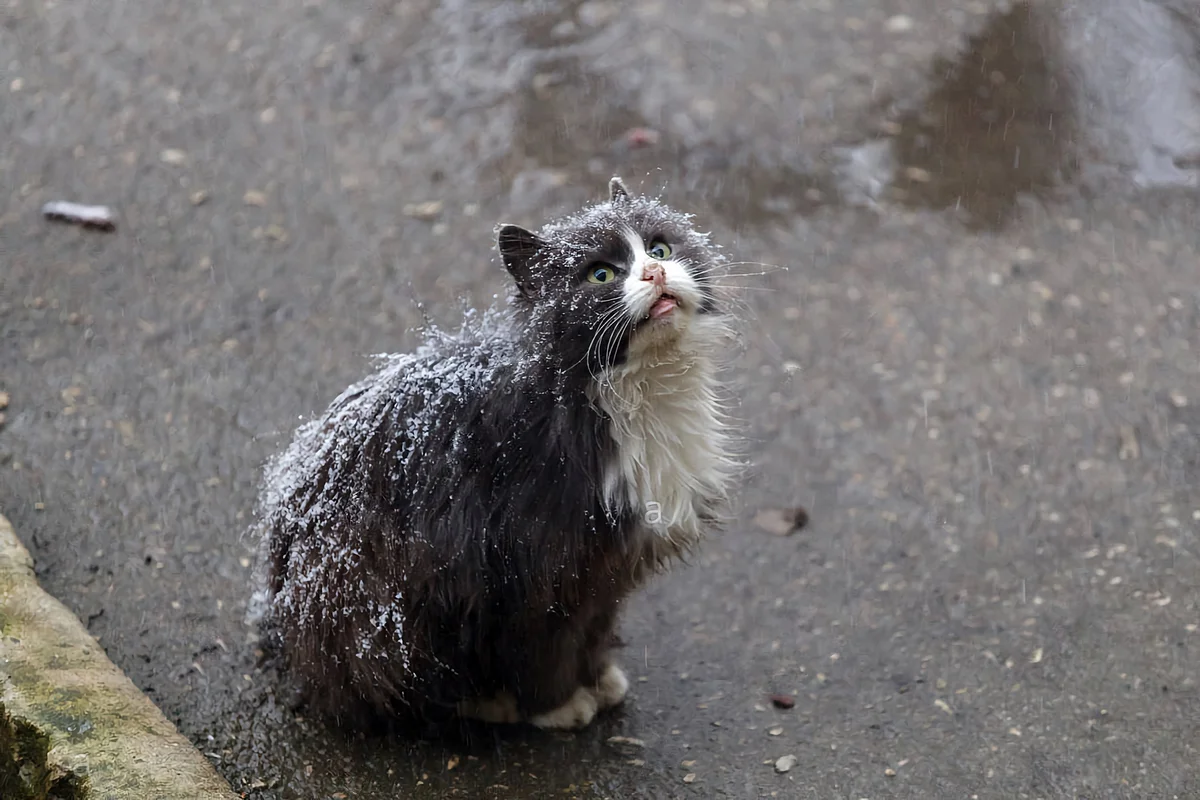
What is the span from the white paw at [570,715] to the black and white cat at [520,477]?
7.5 inches

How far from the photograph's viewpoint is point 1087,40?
6883 mm

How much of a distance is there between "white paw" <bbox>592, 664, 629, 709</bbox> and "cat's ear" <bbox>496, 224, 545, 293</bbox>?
129cm

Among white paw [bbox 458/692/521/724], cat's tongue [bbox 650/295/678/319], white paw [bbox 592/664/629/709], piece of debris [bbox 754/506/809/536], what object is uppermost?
cat's tongue [bbox 650/295/678/319]

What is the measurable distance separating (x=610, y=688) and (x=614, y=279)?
4.64ft

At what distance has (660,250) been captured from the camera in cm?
324

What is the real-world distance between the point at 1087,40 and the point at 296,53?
4197mm

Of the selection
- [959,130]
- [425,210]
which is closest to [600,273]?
[425,210]

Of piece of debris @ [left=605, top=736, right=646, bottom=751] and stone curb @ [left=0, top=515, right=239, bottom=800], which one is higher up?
stone curb @ [left=0, top=515, right=239, bottom=800]

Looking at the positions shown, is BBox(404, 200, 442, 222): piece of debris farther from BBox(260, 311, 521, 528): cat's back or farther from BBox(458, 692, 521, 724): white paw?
BBox(458, 692, 521, 724): white paw

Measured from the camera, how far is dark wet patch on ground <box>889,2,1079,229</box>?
6117mm

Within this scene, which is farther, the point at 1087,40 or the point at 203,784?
the point at 1087,40

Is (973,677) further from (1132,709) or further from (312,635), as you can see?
(312,635)

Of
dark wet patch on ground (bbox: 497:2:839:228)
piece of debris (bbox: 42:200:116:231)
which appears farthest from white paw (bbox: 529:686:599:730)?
piece of debris (bbox: 42:200:116:231)

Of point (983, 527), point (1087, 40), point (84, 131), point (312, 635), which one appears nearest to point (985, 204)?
point (1087, 40)
